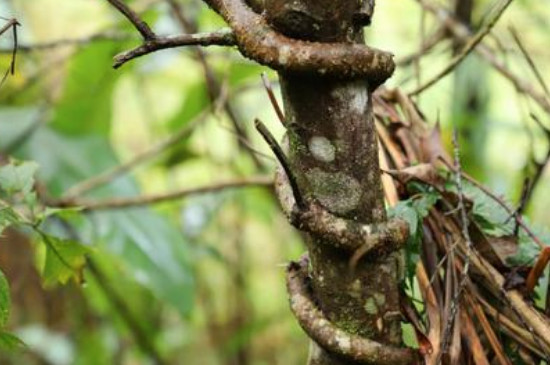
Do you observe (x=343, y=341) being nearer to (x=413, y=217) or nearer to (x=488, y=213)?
(x=413, y=217)

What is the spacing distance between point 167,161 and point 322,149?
54.8 inches

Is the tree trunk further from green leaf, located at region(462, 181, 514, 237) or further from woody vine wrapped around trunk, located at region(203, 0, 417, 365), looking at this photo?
green leaf, located at region(462, 181, 514, 237)

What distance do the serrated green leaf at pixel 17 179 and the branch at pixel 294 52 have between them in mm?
285

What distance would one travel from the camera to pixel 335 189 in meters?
0.58

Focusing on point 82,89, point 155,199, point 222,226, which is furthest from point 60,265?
point 222,226

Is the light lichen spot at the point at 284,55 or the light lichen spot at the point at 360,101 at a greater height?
the light lichen spot at the point at 284,55

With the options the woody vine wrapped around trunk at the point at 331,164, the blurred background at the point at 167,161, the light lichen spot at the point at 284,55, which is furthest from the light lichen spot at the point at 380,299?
the blurred background at the point at 167,161

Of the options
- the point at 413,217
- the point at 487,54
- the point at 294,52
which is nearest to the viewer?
the point at 294,52

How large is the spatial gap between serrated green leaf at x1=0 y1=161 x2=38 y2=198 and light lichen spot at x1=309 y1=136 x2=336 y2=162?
305mm

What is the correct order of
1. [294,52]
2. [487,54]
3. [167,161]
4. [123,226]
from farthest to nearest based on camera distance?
[167,161], [123,226], [487,54], [294,52]

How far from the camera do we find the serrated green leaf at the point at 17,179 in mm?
730

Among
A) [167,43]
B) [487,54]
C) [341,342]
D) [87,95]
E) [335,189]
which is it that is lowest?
[341,342]

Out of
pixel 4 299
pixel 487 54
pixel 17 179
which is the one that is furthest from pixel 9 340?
pixel 487 54

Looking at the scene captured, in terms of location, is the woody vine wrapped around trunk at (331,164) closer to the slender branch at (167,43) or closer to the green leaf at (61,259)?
the slender branch at (167,43)
